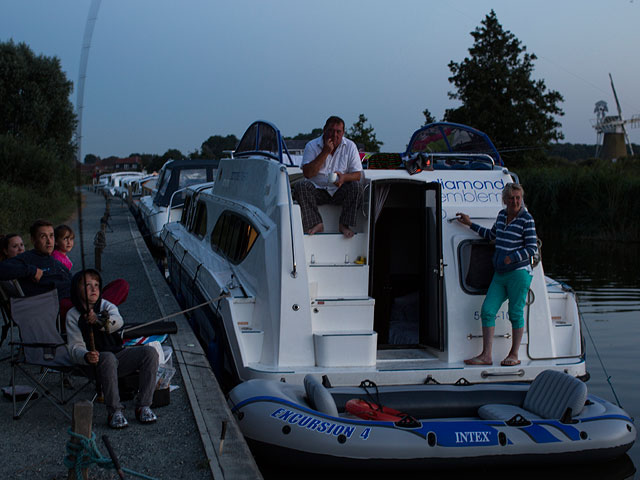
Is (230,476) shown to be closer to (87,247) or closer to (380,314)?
(380,314)

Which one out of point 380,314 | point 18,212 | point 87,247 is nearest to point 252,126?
point 380,314

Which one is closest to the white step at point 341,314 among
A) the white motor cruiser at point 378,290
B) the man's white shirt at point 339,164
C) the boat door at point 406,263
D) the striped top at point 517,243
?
the white motor cruiser at point 378,290

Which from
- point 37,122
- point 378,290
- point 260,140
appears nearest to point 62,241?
point 260,140

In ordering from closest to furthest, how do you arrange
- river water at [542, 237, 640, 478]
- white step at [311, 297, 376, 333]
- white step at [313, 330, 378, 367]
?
1. white step at [313, 330, 378, 367]
2. white step at [311, 297, 376, 333]
3. river water at [542, 237, 640, 478]

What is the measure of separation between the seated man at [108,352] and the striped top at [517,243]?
11.0ft

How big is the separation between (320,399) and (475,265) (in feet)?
7.76

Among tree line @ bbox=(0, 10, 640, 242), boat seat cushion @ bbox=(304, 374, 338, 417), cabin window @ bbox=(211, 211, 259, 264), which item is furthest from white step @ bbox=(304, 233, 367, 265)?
tree line @ bbox=(0, 10, 640, 242)

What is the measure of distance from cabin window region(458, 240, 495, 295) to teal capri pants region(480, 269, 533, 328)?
1.00 feet

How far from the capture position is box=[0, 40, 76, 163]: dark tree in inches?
1399

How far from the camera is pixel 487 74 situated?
4256cm

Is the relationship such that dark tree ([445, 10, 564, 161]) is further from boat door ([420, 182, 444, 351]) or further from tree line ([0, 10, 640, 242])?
boat door ([420, 182, 444, 351])

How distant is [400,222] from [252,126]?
2.85 metres

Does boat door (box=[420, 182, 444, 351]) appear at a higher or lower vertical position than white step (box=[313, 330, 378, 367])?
higher

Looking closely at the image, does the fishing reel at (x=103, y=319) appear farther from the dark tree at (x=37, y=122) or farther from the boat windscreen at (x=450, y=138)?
the dark tree at (x=37, y=122)
